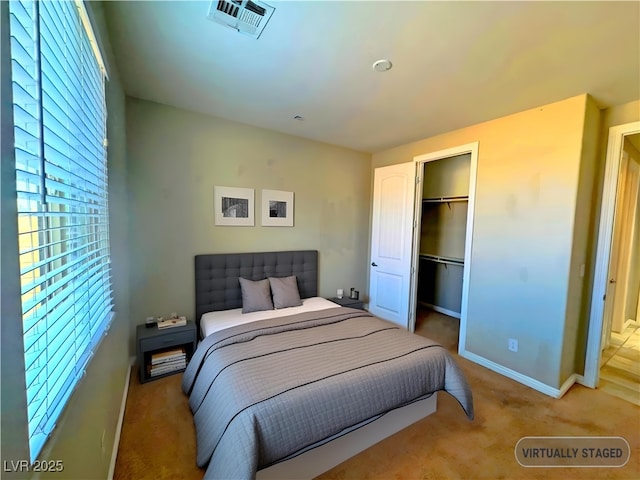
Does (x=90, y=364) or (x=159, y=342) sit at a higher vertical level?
(x=90, y=364)

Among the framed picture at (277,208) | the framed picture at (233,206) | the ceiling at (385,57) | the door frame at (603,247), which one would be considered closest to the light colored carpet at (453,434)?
the door frame at (603,247)

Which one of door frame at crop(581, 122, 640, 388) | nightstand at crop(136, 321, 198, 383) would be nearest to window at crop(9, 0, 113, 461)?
nightstand at crop(136, 321, 198, 383)

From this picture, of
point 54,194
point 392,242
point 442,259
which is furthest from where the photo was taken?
point 442,259

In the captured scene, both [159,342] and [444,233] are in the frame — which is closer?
[159,342]

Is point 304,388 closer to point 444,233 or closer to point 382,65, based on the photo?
point 382,65

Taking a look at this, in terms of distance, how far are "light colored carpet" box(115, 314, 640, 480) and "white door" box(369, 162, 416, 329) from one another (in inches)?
53.2

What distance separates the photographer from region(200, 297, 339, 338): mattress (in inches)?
97.9

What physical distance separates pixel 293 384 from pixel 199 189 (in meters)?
2.27

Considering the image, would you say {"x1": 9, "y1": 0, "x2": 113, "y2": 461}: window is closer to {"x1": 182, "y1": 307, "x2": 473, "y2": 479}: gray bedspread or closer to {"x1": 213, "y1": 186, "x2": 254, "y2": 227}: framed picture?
{"x1": 182, "y1": 307, "x2": 473, "y2": 479}: gray bedspread

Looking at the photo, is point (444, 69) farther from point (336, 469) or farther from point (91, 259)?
point (336, 469)

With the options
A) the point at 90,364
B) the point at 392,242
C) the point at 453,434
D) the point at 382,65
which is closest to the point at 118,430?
the point at 90,364

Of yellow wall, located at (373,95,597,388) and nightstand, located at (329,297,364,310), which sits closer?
yellow wall, located at (373,95,597,388)

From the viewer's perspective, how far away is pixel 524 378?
2.55 metres

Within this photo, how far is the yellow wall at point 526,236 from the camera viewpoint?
2.29 m
